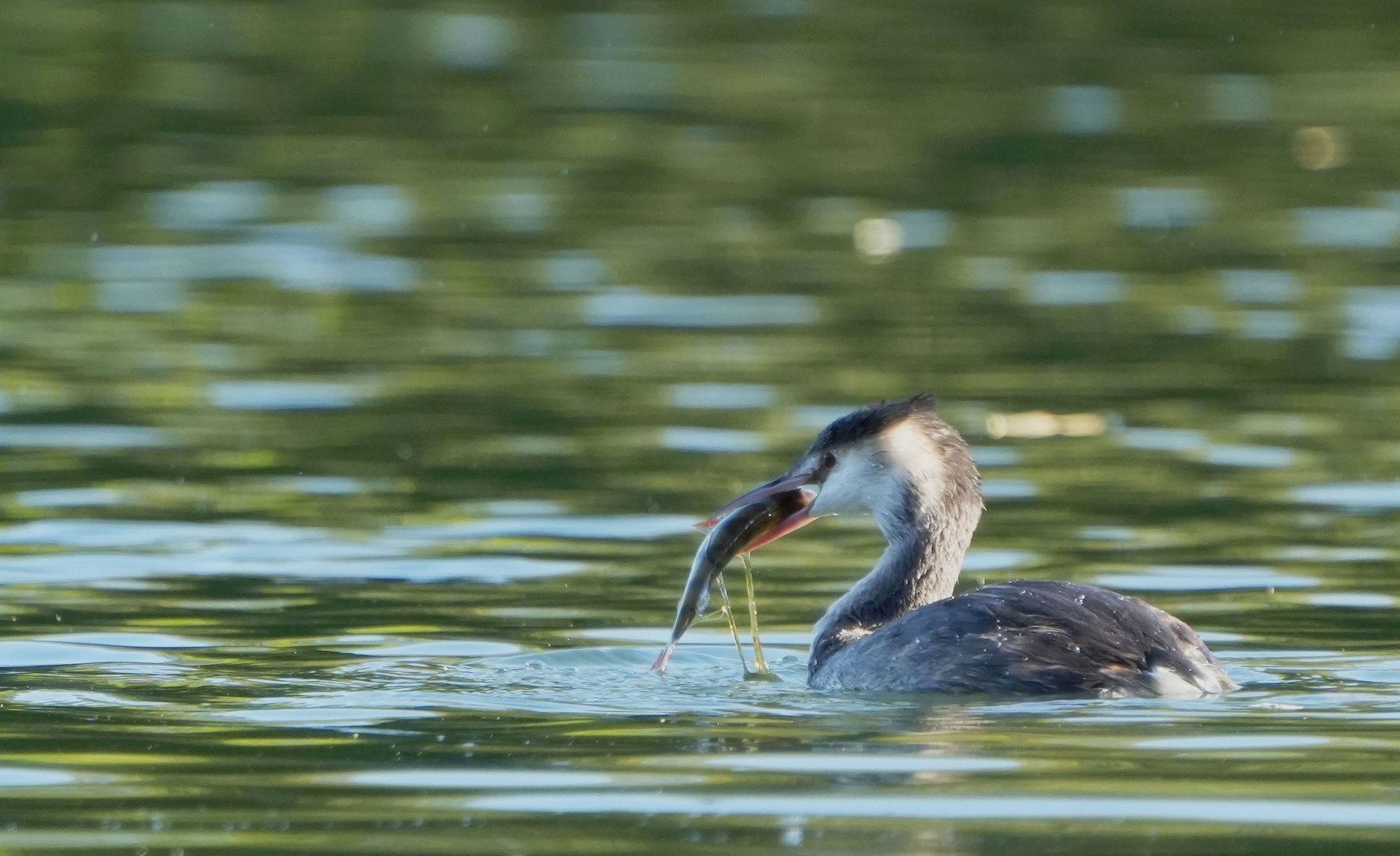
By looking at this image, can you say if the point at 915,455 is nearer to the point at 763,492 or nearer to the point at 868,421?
the point at 868,421

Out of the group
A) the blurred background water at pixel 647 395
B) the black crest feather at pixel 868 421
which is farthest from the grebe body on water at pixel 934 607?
the blurred background water at pixel 647 395

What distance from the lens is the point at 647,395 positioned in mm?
14633

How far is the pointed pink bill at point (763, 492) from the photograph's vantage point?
10070 mm

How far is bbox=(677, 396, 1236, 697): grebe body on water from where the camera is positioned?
8930mm

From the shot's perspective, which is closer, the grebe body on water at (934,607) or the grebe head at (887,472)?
the grebe body on water at (934,607)

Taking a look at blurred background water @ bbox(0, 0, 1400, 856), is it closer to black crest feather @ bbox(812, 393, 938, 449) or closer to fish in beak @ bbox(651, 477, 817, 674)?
fish in beak @ bbox(651, 477, 817, 674)

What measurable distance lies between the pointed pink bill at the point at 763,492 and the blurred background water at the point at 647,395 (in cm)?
55

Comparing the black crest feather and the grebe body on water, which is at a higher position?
the black crest feather

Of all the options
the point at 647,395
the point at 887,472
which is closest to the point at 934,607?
the point at 887,472

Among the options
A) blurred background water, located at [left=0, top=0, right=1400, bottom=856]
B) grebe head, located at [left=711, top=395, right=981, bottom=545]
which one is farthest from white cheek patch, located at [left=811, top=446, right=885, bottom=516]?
blurred background water, located at [left=0, top=0, right=1400, bottom=856]

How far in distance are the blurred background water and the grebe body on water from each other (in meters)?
0.26

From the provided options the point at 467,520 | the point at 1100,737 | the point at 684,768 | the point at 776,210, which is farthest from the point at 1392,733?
the point at 776,210

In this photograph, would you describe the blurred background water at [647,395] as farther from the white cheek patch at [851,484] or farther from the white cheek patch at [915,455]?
the white cheek patch at [915,455]

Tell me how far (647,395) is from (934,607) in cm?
533
